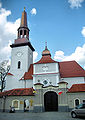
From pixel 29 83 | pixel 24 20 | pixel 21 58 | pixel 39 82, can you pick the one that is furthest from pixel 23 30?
pixel 39 82

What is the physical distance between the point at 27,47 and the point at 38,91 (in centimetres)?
1565

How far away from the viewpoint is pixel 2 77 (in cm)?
3894

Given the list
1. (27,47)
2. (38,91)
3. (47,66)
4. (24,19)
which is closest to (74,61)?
(47,66)

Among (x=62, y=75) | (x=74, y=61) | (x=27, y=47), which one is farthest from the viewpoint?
(x=27, y=47)

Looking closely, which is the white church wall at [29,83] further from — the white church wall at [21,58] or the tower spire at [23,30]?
the tower spire at [23,30]

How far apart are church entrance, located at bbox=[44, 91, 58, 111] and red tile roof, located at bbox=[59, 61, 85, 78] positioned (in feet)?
25.6

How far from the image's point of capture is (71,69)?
3100 cm

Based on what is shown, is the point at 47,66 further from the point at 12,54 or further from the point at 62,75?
the point at 12,54

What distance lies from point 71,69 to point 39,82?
26.9ft

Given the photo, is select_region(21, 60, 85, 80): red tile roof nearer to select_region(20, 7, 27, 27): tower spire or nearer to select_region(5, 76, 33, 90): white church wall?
select_region(5, 76, 33, 90): white church wall

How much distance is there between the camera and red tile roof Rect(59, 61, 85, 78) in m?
29.2

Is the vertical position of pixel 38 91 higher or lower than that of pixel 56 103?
higher

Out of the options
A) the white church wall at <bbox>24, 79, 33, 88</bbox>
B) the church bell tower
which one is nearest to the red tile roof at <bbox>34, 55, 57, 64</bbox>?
the white church wall at <bbox>24, 79, 33, 88</bbox>

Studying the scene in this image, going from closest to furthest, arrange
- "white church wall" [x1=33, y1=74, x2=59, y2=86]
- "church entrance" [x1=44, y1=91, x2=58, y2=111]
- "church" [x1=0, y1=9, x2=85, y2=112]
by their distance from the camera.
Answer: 1. "church" [x1=0, y1=9, x2=85, y2=112]
2. "church entrance" [x1=44, y1=91, x2=58, y2=111]
3. "white church wall" [x1=33, y1=74, x2=59, y2=86]
